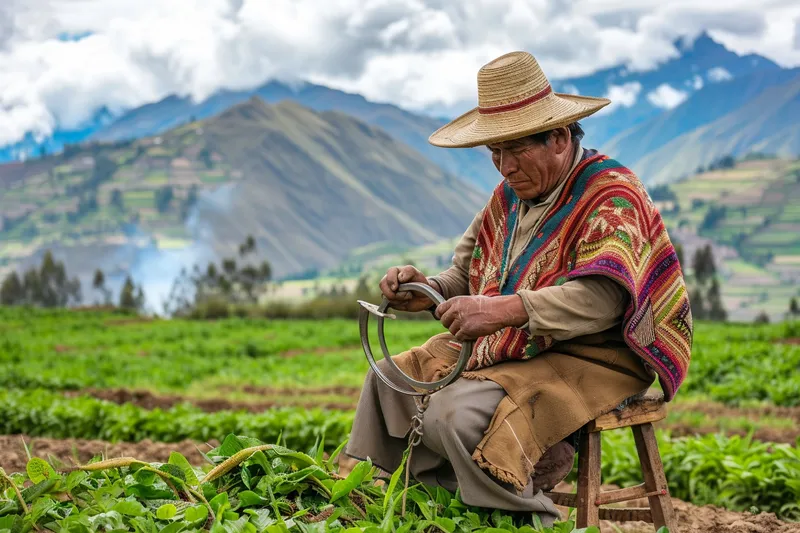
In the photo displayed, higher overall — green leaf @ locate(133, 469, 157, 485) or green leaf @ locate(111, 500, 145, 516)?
green leaf @ locate(133, 469, 157, 485)

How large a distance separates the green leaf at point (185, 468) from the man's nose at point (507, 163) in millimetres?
1540

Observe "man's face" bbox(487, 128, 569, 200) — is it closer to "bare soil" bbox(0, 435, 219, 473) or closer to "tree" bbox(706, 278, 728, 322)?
"bare soil" bbox(0, 435, 219, 473)

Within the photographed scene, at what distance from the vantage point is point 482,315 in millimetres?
2893

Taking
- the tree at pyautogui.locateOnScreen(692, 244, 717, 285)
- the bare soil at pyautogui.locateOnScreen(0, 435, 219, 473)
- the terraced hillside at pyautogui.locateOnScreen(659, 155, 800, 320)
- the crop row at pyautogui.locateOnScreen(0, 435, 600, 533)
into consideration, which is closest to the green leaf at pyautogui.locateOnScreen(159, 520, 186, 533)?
the crop row at pyautogui.locateOnScreen(0, 435, 600, 533)

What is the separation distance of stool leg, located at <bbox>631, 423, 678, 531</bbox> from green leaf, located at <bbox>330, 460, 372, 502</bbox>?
110 cm

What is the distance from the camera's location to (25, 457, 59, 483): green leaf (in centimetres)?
284

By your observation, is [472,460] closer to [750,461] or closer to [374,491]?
[374,491]

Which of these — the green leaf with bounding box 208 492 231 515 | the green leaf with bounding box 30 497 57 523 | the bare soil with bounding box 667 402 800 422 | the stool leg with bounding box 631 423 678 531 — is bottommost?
the bare soil with bounding box 667 402 800 422

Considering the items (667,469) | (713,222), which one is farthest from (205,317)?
(713,222)

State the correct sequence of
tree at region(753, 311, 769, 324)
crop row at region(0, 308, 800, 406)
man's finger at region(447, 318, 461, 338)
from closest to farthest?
1. man's finger at region(447, 318, 461, 338)
2. crop row at region(0, 308, 800, 406)
3. tree at region(753, 311, 769, 324)

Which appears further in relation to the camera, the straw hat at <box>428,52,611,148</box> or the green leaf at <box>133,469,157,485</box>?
the straw hat at <box>428,52,611,148</box>

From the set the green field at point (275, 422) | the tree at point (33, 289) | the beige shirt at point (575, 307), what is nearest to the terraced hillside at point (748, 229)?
the tree at point (33, 289)

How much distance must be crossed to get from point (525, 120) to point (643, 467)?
144 cm

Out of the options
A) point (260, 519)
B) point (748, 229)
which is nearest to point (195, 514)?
point (260, 519)
